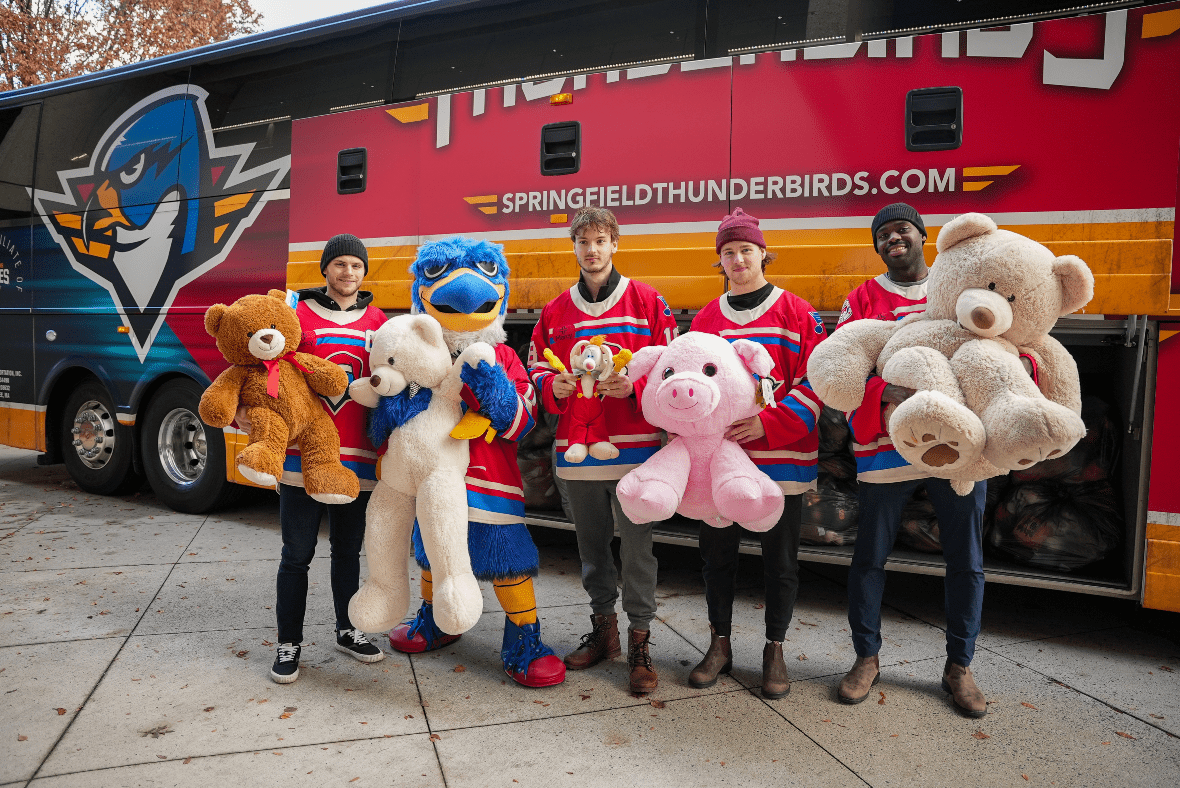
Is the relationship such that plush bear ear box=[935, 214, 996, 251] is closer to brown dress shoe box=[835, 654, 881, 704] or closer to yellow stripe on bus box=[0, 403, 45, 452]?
brown dress shoe box=[835, 654, 881, 704]

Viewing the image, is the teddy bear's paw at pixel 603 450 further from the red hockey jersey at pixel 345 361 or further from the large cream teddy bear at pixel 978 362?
the red hockey jersey at pixel 345 361

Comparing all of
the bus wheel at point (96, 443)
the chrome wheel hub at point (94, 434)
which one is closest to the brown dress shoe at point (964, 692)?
the bus wheel at point (96, 443)

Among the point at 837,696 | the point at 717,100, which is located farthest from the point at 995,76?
the point at 837,696

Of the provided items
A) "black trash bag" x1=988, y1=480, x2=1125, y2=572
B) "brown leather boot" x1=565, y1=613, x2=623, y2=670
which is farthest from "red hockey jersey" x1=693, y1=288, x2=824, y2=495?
"black trash bag" x1=988, y1=480, x2=1125, y2=572

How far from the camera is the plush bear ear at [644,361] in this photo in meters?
2.93

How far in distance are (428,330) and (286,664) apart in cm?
158

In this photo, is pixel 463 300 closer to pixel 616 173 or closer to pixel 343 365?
pixel 343 365

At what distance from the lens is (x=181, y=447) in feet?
20.3

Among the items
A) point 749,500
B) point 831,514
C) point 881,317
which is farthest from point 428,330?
point 831,514

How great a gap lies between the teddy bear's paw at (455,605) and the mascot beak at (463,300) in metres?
1.03

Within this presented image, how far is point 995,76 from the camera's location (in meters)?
3.48

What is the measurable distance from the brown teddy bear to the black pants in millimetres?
1539

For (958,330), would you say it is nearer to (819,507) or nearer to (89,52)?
(819,507)

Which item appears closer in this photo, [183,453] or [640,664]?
[640,664]
